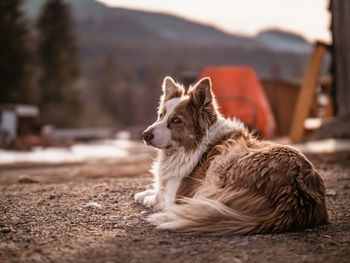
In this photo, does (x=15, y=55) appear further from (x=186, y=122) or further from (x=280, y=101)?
(x=186, y=122)

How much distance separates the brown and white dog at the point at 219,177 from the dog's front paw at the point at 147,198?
0.01 m

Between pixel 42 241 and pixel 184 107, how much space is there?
194 cm

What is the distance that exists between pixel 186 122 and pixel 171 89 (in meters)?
0.58

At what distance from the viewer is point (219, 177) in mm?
3412

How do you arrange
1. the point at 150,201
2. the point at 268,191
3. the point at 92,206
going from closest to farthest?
the point at 268,191
the point at 92,206
the point at 150,201

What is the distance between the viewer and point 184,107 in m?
3.94

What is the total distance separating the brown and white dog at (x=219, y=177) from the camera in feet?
9.65

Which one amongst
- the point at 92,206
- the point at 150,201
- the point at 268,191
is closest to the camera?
the point at 268,191

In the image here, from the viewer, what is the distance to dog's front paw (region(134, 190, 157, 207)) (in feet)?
13.3

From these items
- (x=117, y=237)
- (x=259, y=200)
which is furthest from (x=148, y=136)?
(x=259, y=200)

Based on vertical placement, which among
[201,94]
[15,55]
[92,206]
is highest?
[15,55]

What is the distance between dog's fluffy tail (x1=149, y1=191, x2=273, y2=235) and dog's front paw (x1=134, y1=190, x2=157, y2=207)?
945 mm

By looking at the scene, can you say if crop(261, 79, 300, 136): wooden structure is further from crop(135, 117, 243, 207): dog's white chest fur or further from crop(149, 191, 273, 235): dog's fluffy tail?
crop(149, 191, 273, 235): dog's fluffy tail

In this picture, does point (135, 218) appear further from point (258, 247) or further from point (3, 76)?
point (3, 76)
